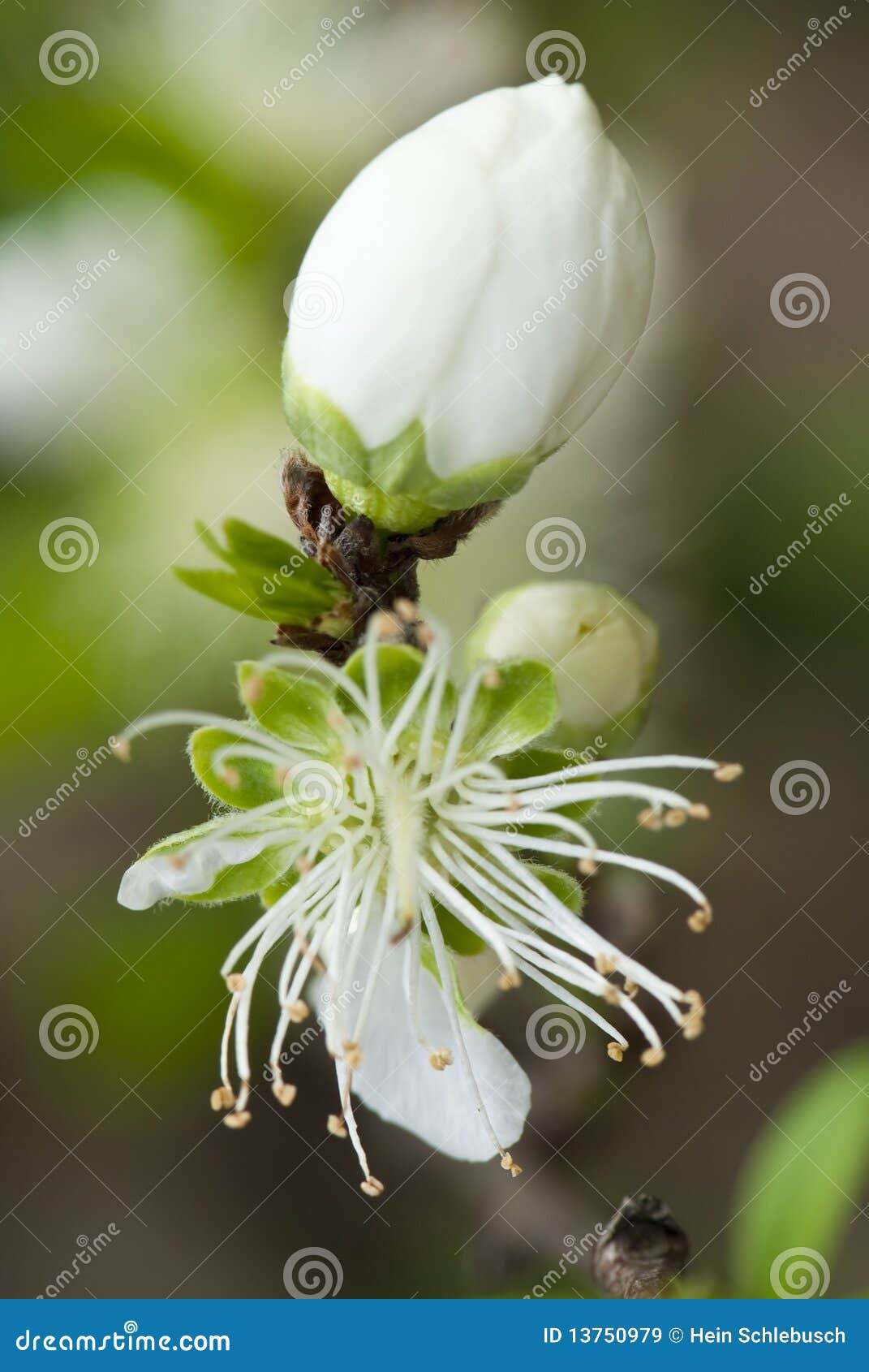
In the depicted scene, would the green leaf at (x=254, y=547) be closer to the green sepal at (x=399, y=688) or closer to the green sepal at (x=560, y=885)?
the green sepal at (x=399, y=688)

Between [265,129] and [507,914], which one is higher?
[265,129]

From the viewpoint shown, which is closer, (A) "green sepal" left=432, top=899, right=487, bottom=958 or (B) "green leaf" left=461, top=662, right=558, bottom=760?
(B) "green leaf" left=461, top=662, right=558, bottom=760

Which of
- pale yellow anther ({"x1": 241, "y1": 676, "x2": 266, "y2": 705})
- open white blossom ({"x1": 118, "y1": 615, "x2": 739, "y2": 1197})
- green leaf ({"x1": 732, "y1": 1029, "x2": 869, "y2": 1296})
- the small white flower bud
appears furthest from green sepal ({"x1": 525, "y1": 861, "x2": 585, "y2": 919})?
green leaf ({"x1": 732, "y1": 1029, "x2": 869, "y2": 1296})

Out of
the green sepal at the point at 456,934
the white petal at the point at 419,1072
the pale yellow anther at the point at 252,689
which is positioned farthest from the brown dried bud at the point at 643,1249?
the pale yellow anther at the point at 252,689

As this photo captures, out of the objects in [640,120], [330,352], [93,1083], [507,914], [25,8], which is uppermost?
[640,120]

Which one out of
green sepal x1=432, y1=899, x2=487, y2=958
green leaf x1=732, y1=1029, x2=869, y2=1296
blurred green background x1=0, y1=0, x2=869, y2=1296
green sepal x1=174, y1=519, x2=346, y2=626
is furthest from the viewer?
blurred green background x1=0, y1=0, x2=869, y2=1296

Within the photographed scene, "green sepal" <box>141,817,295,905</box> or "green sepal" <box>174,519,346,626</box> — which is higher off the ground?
"green sepal" <box>174,519,346,626</box>

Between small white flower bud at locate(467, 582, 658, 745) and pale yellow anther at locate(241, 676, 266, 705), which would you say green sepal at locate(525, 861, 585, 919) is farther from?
pale yellow anther at locate(241, 676, 266, 705)

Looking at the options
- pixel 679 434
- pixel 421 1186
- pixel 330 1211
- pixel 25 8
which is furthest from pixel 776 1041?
pixel 25 8

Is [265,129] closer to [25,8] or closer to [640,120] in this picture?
[25,8]
